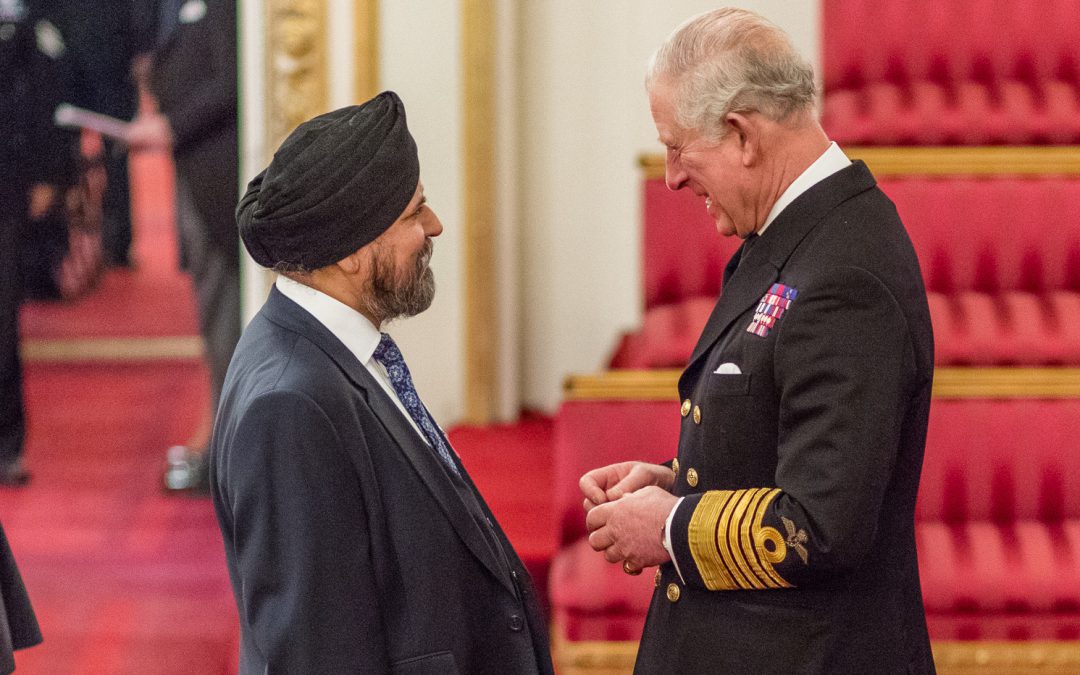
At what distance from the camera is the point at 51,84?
138 inches

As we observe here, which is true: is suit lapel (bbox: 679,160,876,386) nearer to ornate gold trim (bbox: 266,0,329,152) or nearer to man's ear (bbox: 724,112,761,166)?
man's ear (bbox: 724,112,761,166)

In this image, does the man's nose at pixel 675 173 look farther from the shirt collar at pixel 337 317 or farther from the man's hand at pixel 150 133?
the man's hand at pixel 150 133

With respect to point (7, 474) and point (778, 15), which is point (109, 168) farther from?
point (778, 15)

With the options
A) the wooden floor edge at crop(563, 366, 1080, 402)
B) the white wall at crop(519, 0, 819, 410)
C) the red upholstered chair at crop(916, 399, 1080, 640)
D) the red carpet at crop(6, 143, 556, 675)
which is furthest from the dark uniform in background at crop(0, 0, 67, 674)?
the red upholstered chair at crop(916, 399, 1080, 640)

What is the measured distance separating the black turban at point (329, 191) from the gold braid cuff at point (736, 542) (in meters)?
0.44

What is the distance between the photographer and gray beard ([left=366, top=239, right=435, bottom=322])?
4.60 feet

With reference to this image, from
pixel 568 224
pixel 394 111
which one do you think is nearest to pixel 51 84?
pixel 568 224

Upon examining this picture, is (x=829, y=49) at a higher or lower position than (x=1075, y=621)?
higher

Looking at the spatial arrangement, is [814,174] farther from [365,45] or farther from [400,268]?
[365,45]

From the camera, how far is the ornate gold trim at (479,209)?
3.72m

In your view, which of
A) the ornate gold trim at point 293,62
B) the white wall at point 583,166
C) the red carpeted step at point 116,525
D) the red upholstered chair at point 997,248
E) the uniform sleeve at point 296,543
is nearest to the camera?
the uniform sleeve at point 296,543

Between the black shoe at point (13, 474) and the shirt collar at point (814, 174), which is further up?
the shirt collar at point (814, 174)

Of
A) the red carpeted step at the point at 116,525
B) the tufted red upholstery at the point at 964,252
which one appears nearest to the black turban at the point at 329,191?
the tufted red upholstery at the point at 964,252

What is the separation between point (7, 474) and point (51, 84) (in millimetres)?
1024
